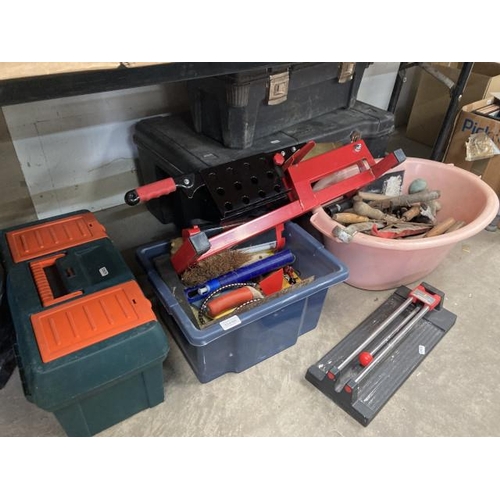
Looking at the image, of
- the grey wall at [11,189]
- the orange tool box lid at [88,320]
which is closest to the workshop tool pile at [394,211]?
the orange tool box lid at [88,320]

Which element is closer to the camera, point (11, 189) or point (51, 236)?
point (51, 236)

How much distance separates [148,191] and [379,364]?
65 centimetres

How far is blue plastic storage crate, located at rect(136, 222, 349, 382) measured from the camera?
0.78 metres

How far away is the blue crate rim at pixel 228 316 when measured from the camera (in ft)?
2.45

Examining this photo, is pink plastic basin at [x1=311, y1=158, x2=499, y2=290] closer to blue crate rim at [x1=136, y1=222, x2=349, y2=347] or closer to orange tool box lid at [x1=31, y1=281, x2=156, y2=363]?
blue crate rim at [x1=136, y1=222, x2=349, y2=347]

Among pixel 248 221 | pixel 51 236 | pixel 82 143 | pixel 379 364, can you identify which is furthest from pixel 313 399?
pixel 82 143

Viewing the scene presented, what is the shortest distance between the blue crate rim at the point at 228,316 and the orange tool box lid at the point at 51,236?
12 cm

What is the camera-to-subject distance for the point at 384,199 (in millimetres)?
1188

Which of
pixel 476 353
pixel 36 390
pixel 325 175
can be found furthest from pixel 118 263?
pixel 476 353

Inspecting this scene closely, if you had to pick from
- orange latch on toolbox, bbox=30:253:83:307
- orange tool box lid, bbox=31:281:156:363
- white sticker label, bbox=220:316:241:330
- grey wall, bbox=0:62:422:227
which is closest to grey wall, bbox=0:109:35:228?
grey wall, bbox=0:62:422:227

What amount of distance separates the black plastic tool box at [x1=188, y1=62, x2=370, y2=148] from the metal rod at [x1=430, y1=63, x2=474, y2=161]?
36 centimetres

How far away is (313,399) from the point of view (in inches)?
34.5

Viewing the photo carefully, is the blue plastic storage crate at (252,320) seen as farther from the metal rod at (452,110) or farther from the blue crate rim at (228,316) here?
the metal rod at (452,110)

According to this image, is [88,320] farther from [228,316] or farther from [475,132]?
[475,132]
